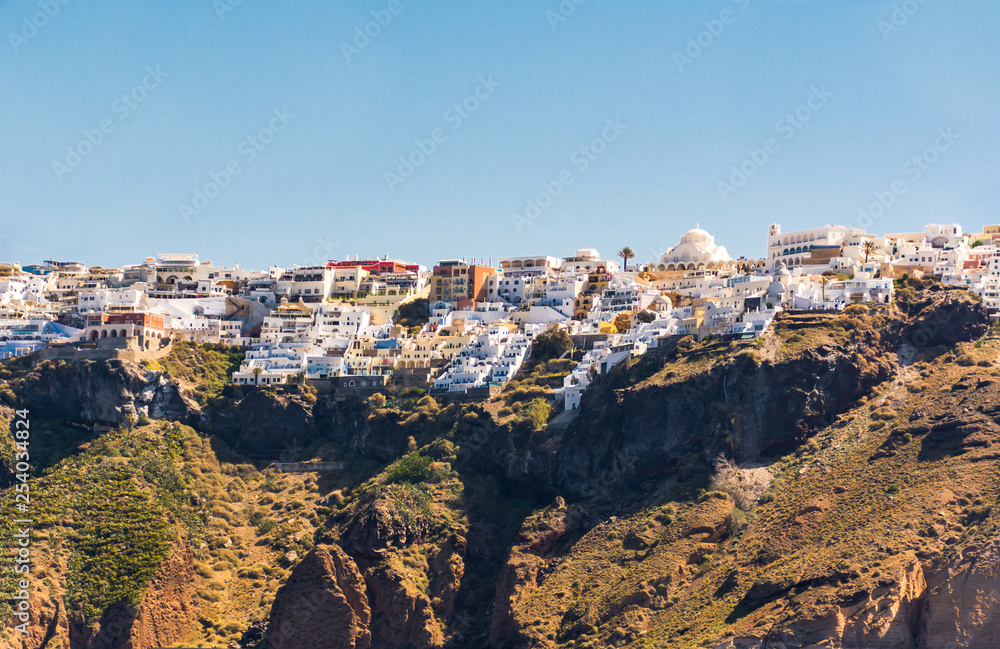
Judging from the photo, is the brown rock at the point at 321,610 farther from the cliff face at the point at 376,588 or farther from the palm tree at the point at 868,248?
the palm tree at the point at 868,248

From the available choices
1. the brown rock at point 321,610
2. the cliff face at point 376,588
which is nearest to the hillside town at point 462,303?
the cliff face at point 376,588

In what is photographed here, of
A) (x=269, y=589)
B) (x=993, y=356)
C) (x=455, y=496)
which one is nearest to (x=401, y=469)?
(x=455, y=496)

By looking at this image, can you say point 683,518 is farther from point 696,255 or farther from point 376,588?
point 696,255

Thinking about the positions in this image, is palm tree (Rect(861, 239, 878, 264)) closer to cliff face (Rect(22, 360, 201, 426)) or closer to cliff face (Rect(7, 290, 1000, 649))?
cliff face (Rect(7, 290, 1000, 649))

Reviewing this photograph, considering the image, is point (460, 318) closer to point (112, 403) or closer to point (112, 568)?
point (112, 403)

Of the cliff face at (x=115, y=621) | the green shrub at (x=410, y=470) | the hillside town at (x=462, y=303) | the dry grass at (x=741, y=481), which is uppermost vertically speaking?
the hillside town at (x=462, y=303)
